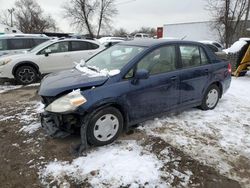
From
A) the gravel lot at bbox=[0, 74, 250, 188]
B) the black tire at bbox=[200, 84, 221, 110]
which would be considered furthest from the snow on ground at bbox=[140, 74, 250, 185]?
the black tire at bbox=[200, 84, 221, 110]

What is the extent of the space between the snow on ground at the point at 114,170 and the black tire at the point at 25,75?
20.4 feet

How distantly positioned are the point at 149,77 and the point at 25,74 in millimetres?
6110

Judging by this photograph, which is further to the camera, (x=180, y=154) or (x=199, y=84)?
(x=199, y=84)

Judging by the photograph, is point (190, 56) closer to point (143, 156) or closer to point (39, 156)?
point (143, 156)

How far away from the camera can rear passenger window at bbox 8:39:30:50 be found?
37.4 feet

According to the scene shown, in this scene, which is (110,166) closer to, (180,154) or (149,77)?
(180,154)

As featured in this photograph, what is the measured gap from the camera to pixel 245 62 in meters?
10.4

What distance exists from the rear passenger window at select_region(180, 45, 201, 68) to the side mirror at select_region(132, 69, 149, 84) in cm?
119

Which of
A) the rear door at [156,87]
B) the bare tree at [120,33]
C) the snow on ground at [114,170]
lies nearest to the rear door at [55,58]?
the rear door at [156,87]

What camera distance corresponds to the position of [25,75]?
9297mm

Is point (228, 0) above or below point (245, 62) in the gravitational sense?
above

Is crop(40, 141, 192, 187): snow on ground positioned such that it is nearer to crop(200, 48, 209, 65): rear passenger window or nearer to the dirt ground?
the dirt ground

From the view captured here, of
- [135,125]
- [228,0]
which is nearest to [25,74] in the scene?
[135,125]

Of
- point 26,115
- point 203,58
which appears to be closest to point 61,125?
point 26,115
